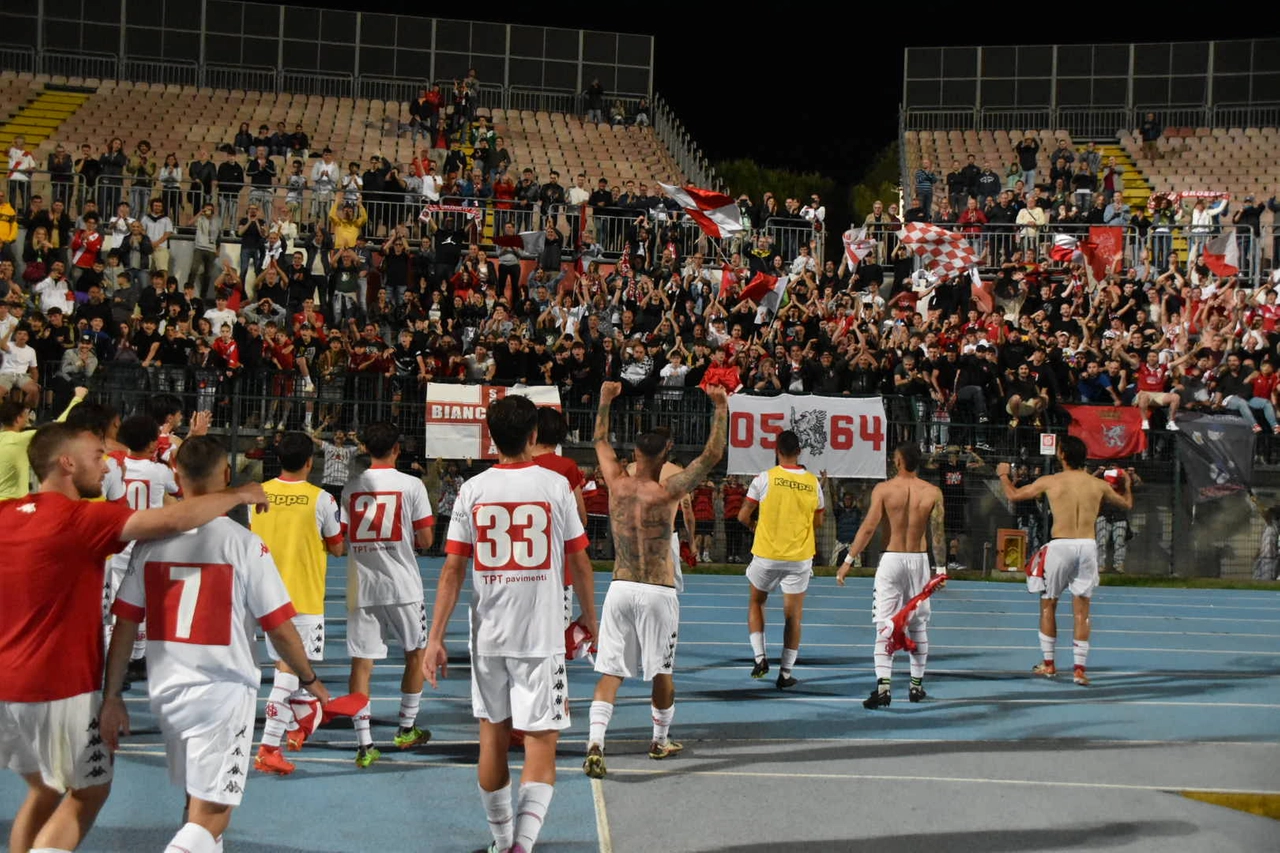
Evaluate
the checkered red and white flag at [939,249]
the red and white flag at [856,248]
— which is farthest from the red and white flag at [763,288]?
the checkered red and white flag at [939,249]

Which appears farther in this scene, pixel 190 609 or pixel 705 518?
pixel 705 518

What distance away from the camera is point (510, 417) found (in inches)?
244

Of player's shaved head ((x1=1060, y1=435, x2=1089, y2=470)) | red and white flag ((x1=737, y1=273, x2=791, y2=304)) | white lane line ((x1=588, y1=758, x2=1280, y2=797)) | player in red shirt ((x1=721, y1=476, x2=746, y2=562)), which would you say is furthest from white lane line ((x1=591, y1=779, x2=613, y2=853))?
red and white flag ((x1=737, y1=273, x2=791, y2=304))

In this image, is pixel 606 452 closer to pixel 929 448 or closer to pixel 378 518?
pixel 378 518

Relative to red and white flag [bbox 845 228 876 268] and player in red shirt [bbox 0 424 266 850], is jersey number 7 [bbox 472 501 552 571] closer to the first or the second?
player in red shirt [bbox 0 424 266 850]

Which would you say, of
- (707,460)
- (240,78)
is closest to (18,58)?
(240,78)

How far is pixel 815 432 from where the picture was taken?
69.0ft

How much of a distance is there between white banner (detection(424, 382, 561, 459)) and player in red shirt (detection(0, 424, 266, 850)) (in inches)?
589

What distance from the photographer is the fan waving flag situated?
2547cm

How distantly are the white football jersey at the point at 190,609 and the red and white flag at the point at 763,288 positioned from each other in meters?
20.1

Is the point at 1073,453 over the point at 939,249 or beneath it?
beneath

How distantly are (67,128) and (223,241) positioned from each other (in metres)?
11.7

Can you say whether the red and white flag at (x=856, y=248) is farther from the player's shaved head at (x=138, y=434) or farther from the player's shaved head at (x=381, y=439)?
the player's shaved head at (x=138, y=434)

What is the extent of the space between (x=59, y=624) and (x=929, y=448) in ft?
56.8
